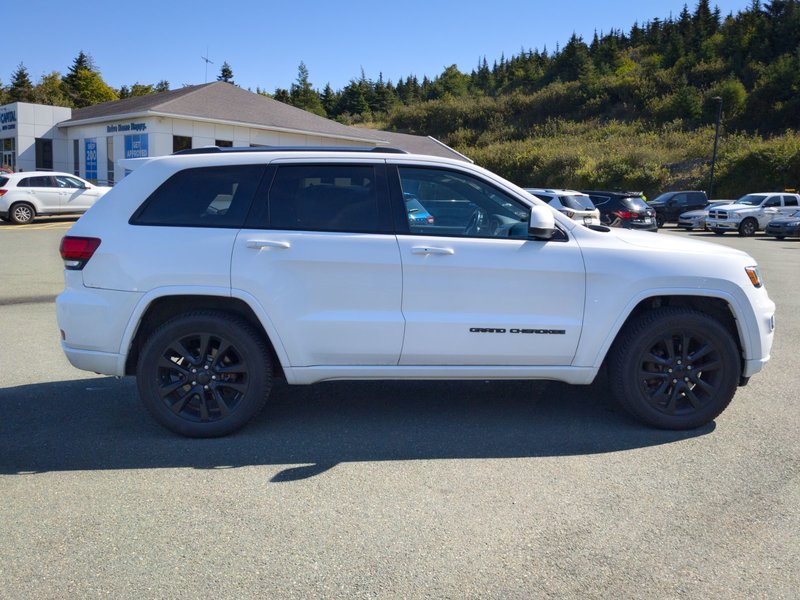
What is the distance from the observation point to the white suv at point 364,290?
491 centimetres

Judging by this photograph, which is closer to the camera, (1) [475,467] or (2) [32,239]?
(1) [475,467]

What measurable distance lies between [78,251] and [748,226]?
98.2ft

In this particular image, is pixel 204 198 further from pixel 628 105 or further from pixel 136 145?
pixel 628 105

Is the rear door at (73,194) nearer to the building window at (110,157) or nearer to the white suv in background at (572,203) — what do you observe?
the building window at (110,157)

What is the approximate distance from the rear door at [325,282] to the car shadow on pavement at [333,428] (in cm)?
58

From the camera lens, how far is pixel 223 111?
31.2 meters

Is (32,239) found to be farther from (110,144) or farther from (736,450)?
(736,450)

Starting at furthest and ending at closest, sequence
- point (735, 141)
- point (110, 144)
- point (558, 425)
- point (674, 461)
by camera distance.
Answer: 1. point (735, 141)
2. point (110, 144)
3. point (558, 425)
4. point (674, 461)

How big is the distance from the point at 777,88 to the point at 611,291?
224ft

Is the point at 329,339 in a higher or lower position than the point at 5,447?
higher

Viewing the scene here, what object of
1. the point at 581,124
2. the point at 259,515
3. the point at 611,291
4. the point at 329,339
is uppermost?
the point at 581,124

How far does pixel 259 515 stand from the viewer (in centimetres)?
390

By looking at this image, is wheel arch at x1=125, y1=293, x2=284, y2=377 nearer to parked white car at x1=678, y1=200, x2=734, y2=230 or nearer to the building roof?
the building roof

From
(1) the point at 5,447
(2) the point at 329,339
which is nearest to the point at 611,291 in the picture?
(2) the point at 329,339
